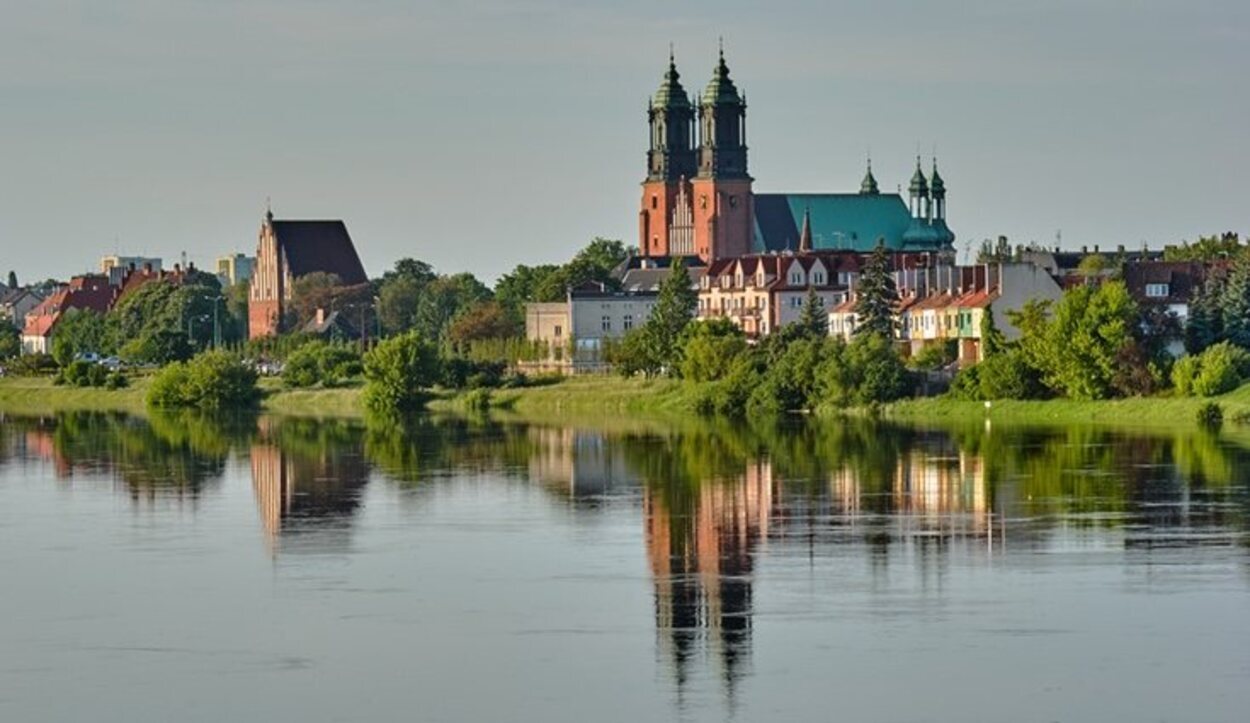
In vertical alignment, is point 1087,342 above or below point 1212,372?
above

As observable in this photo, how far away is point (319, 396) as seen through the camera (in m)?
99.4

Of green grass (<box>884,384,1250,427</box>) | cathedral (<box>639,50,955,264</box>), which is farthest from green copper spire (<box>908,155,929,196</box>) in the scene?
green grass (<box>884,384,1250,427</box>)

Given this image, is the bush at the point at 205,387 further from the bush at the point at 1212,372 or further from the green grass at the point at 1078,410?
the bush at the point at 1212,372

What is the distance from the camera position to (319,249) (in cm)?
15150

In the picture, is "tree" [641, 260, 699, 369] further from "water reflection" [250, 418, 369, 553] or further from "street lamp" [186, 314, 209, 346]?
"street lamp" [186, 314, 209, 346]

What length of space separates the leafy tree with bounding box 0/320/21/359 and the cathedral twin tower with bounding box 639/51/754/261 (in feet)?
98.8

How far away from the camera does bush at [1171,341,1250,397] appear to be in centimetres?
7081

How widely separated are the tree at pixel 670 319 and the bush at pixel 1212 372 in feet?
78.0

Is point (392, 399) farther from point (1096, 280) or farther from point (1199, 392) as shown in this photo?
point (1199, 392)

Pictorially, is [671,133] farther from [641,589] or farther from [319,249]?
[641,589]

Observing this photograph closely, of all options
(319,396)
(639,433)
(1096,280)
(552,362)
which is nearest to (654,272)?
(552,362)

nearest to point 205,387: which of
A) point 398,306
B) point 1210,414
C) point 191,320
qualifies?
point 191,320

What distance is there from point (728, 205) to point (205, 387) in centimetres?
3939

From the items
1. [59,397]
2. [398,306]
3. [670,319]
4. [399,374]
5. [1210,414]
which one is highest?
[398,306]
